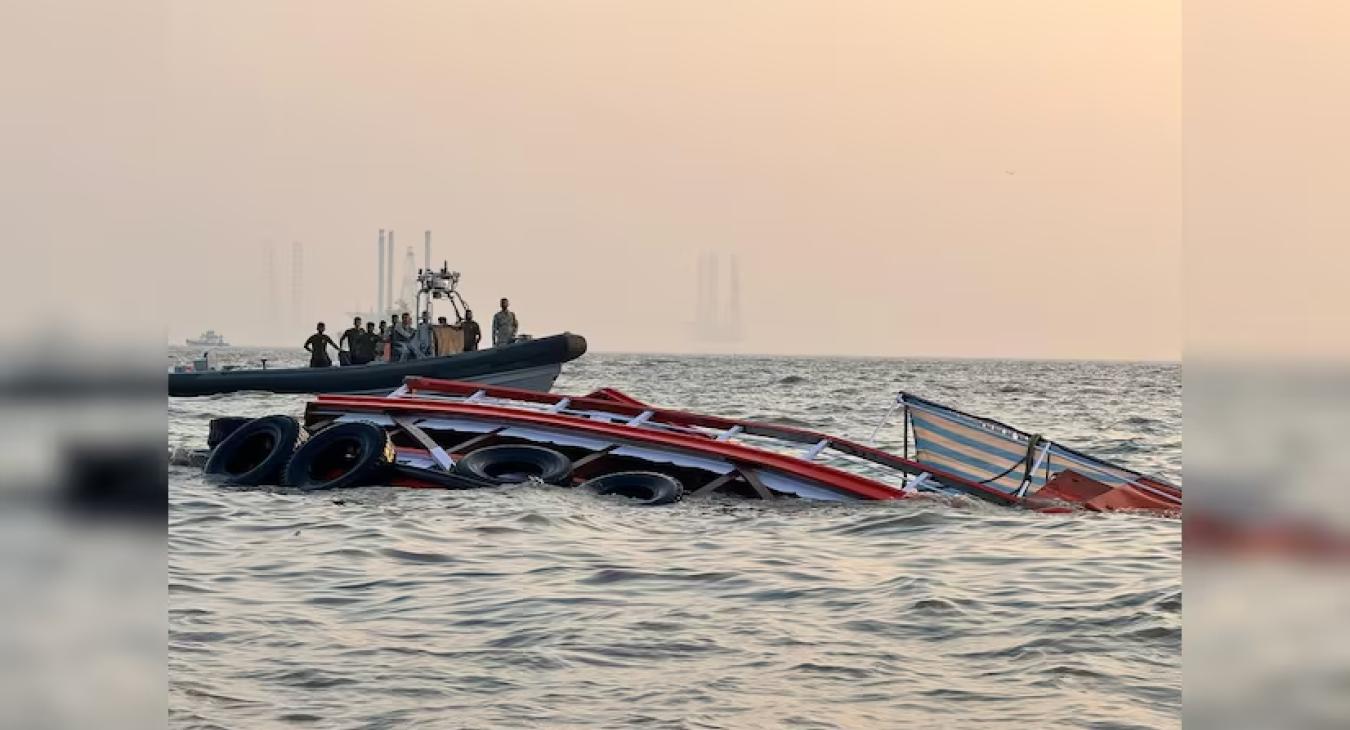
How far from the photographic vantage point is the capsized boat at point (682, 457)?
13750mm

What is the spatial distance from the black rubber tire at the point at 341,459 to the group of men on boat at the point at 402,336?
38.7 feet

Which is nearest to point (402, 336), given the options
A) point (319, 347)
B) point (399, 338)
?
point (399, 338)

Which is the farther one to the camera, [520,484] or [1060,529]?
[520,484]

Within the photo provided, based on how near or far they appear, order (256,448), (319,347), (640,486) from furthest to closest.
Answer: (319,347), (256,448), (640,486)

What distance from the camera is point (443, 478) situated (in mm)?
13977

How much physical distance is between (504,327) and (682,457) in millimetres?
13407

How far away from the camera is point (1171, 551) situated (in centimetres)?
1038

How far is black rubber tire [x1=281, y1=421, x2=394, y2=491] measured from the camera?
14.0m

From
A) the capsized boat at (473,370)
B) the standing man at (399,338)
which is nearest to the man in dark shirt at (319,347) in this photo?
the capsized boat at (473,370)

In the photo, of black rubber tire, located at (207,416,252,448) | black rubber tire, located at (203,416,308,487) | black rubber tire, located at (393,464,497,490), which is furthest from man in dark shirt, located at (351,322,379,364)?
black rubber tire, located at (393,464,497,490)

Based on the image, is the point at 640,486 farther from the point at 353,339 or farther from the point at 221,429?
the point at 353,339
